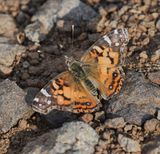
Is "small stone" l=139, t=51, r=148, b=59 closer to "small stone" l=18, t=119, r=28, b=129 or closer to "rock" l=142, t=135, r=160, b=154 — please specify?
"rock" l=142, t=135, r=160, b=154

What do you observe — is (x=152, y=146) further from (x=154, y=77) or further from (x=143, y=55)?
(x=143, y=55)

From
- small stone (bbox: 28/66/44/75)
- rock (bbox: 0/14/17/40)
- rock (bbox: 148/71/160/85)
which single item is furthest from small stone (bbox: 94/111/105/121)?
rock (bbox: 0/14/17/40)

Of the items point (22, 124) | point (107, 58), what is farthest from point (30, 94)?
point (107, 58)

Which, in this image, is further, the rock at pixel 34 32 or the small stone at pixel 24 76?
the rock at pixel 34 32

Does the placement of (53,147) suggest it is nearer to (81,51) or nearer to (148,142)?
(148,142)

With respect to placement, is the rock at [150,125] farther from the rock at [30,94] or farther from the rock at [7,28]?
the rock at [7,28]

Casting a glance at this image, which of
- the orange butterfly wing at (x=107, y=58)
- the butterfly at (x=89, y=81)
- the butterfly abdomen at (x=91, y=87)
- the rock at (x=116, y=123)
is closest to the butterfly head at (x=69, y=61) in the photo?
the butterfly at (x=89, y=81)
